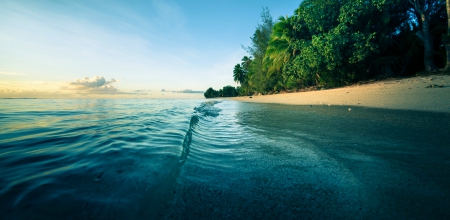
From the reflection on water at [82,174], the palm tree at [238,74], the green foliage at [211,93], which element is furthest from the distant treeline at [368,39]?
the green foliage at [211,93]

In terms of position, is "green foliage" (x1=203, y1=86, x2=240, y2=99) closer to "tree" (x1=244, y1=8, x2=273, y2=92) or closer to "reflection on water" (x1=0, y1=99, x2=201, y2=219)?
"tree" (x1=244, y1=8, x2=273, y2=92)

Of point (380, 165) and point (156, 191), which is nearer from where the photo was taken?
point (156, 191)

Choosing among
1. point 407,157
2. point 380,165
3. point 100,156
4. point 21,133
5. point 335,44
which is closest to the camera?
point 380,165

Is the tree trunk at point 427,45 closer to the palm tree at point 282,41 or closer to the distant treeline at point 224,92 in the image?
the palm tree at point 282,41

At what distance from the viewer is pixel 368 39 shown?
29.5ft

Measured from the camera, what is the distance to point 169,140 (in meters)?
2.81

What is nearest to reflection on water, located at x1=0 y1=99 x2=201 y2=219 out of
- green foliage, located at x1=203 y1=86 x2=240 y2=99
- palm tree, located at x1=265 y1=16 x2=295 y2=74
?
palm tree, located at x1=265 y1=16 x2=295 y2=74

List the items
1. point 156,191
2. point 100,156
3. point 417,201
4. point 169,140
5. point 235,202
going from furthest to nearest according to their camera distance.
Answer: point 169,140
point 100,156
point 156,191
point 235,202
point 417,201

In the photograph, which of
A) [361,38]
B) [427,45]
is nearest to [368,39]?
[361,38]

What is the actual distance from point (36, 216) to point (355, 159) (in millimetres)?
2283

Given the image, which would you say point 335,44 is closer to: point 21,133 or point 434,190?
point 434,190

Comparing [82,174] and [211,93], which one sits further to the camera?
[211,93]

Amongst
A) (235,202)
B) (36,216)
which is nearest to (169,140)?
(36,216)

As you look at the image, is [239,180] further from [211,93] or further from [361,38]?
[211,93]
